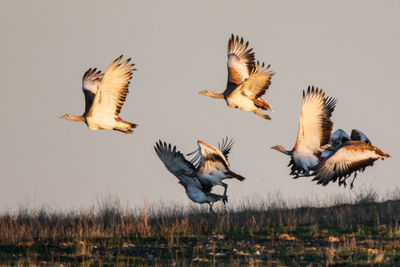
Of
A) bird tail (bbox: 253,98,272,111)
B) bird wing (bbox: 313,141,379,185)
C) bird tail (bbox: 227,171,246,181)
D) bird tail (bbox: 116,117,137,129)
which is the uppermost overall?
bird tail (bbox: 253,98,272,111)

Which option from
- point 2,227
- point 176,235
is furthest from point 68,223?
point 176,235

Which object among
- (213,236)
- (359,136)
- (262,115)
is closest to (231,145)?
(262,115)

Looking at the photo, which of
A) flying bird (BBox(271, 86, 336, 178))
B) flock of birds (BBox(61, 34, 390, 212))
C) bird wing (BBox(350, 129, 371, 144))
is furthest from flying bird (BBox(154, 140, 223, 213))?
bird wing (BBox(350, 129, 371, 144))

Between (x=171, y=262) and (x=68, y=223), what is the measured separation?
5816mm

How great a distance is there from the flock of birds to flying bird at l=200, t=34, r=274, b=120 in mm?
26

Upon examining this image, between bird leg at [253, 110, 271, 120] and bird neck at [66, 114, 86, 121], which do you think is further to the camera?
bird leg at [253, 110, 271, 120]

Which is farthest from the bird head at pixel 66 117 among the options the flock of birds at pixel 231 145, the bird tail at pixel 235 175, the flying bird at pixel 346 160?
the flying bird at pixel 346 160

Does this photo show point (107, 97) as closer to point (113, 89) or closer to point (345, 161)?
point (113, 89)

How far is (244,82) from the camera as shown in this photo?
66.5 feet

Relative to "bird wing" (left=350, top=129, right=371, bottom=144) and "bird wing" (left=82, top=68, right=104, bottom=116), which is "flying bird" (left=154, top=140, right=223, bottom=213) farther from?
"bird wing" (left=350, top=129, right=371, bottom=144)

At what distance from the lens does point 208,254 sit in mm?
14453

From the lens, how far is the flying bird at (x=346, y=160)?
61.8 ft

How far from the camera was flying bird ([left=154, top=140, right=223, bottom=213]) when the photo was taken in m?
19.2

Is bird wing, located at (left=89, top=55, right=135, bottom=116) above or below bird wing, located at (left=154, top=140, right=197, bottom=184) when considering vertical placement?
above
